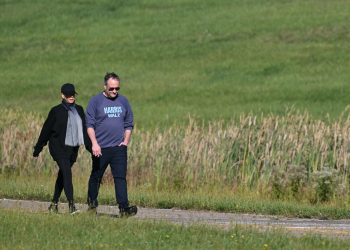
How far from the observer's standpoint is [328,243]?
7.72 m

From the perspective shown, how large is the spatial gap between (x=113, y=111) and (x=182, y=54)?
3354cm

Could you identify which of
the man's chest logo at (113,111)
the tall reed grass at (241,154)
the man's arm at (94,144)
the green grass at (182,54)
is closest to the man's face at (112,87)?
the man's chest logo at (113,111)

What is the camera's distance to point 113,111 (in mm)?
9516

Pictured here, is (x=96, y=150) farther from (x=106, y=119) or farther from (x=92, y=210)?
(x=92, y=210)

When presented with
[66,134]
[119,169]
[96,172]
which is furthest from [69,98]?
[119,169]

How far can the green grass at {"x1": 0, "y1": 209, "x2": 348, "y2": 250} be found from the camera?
747 cm

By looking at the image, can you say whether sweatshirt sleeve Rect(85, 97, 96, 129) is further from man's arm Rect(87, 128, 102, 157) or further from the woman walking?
the woman walking

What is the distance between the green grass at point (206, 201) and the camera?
10461 millimetres

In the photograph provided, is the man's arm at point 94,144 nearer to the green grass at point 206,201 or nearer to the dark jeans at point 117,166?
the dark jeans at point 117,166

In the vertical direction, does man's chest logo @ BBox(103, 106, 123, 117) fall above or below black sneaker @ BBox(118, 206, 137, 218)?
above

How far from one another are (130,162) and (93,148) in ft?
19.6

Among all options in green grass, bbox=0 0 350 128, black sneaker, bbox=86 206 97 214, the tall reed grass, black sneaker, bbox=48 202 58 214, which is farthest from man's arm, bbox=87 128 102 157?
green grass, bbox=0 0 350 128

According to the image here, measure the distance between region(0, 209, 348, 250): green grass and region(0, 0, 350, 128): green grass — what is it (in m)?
20.7

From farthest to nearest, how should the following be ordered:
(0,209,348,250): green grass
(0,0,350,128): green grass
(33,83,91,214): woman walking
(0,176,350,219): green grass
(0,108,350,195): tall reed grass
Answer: (0,0,350,128): green grass → (0,108,350,195): tall reed grass → (0,176,350,219): green grass → (33,83,91,214): woman walking → (0,209,348,250): green grass
